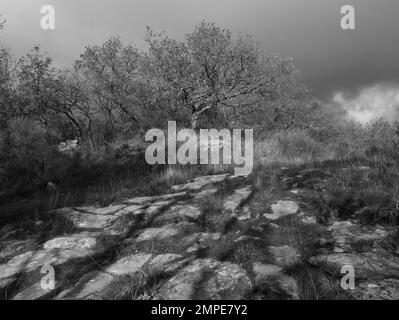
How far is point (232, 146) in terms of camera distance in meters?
9.12

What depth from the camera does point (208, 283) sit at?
3.45 metres

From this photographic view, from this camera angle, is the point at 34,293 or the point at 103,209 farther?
the point at 103,209

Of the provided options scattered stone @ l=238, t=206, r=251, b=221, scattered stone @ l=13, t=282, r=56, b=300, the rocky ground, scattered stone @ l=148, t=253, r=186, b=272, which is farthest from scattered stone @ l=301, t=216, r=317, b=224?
scattered stone @ l=13, t=282, r=56, b=300

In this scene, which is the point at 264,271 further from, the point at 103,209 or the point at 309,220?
the point at 103,209

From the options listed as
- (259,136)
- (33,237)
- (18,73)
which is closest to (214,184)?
(33,237)

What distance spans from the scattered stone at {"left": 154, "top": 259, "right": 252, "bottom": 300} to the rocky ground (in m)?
0.01

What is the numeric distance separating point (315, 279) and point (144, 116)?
13.9m

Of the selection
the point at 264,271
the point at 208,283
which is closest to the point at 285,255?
the point at 264,271

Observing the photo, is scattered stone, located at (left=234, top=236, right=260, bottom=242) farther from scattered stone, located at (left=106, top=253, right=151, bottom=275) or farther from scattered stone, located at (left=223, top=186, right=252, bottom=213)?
scattered stone, located at (left=106, top=253, right=151, bottom=275)

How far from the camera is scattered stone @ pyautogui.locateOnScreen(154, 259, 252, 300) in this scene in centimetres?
328


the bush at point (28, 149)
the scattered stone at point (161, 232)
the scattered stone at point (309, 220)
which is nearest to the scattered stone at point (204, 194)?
the scattered stone at point (161, 232)

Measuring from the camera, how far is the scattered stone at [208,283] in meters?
3.28

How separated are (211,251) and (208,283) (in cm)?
69
